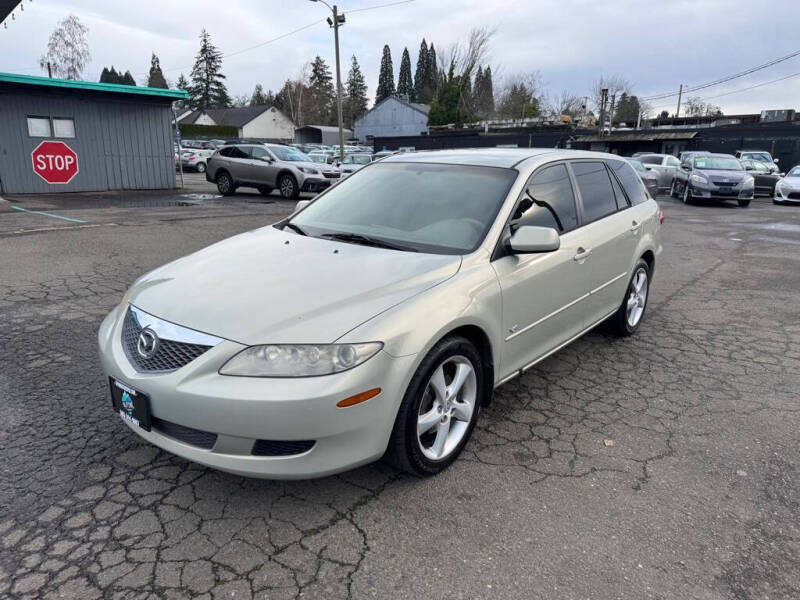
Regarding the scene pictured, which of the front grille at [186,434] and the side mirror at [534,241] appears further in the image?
the side mirror at [534,241]

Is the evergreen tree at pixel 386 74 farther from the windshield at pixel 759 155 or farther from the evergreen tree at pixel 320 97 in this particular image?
the windshield at pixel 759 155

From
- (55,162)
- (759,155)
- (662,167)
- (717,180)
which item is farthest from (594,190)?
(759,155)

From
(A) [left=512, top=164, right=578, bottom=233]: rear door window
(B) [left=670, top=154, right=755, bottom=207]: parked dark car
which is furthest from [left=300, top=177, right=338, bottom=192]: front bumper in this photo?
(A) [left=512, top=164, right=578, bottom=233]: rear door window

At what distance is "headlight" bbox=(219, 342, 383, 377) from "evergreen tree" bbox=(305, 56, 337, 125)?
272 feet

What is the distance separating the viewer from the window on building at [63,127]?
664 inches

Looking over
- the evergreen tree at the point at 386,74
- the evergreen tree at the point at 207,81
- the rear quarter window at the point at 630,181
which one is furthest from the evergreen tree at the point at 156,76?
the rear quarter window at the point at 630,181

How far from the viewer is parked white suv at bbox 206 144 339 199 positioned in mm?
17344

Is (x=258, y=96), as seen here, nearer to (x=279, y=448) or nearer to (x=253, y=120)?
(x=253, y=120)

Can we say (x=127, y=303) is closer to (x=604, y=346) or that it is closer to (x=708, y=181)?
(x=604, y=346)

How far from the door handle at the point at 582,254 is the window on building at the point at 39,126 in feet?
58.1

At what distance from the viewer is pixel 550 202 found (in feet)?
12.6

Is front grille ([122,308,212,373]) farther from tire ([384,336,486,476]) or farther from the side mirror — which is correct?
the side mirror

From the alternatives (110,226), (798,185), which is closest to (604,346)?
(110,226)

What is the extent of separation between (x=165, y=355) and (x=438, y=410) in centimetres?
131
